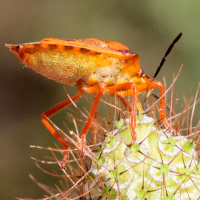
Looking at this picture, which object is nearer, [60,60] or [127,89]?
[60,60]

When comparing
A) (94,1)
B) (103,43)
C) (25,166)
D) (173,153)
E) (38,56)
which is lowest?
(25,166)

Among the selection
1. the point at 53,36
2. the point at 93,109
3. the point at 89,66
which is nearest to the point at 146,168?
the point at 93,109

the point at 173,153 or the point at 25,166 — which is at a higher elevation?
the point at 173,153

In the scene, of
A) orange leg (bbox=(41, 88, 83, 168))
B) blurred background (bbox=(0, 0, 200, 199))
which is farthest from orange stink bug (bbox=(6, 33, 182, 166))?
blurred background (bbox=(0, 0, 200, 199))

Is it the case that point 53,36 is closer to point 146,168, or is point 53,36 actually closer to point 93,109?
point 93,109

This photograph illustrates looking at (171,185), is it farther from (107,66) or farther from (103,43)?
(103,43)

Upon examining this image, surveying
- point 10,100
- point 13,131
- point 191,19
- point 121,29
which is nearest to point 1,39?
point 10,100
